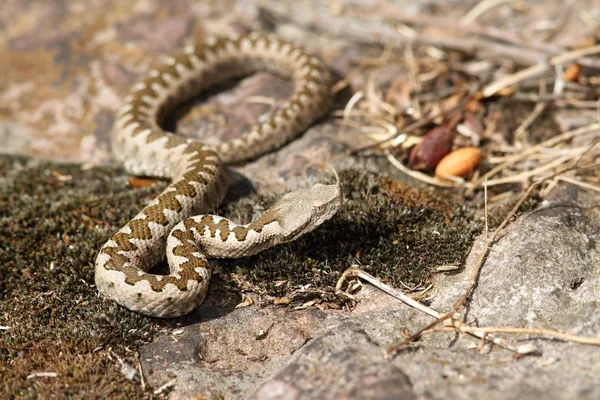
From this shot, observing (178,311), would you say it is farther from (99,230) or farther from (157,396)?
(99,230)

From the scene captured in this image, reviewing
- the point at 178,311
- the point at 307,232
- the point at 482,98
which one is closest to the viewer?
the point at 178,311

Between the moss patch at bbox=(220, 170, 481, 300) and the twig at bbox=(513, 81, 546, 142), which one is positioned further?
the twig at bbox=(513, 81, 546, 142)

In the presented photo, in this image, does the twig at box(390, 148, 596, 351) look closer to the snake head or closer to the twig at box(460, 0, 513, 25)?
the snake head

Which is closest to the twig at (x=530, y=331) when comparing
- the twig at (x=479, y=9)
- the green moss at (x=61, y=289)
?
the green moss at (x=61, y=289)

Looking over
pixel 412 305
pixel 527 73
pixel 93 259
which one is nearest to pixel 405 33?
pixel 527 73

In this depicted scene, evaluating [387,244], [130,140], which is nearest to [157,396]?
[387,244]

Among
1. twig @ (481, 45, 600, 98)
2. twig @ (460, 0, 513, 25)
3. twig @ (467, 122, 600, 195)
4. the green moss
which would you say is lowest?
the green moss

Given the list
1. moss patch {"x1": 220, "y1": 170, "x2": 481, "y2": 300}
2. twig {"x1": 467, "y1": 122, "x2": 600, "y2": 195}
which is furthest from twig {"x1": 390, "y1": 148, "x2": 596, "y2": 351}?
twig {"x1": 467, "y1": 122, "x2": 600, "y2": 195}
